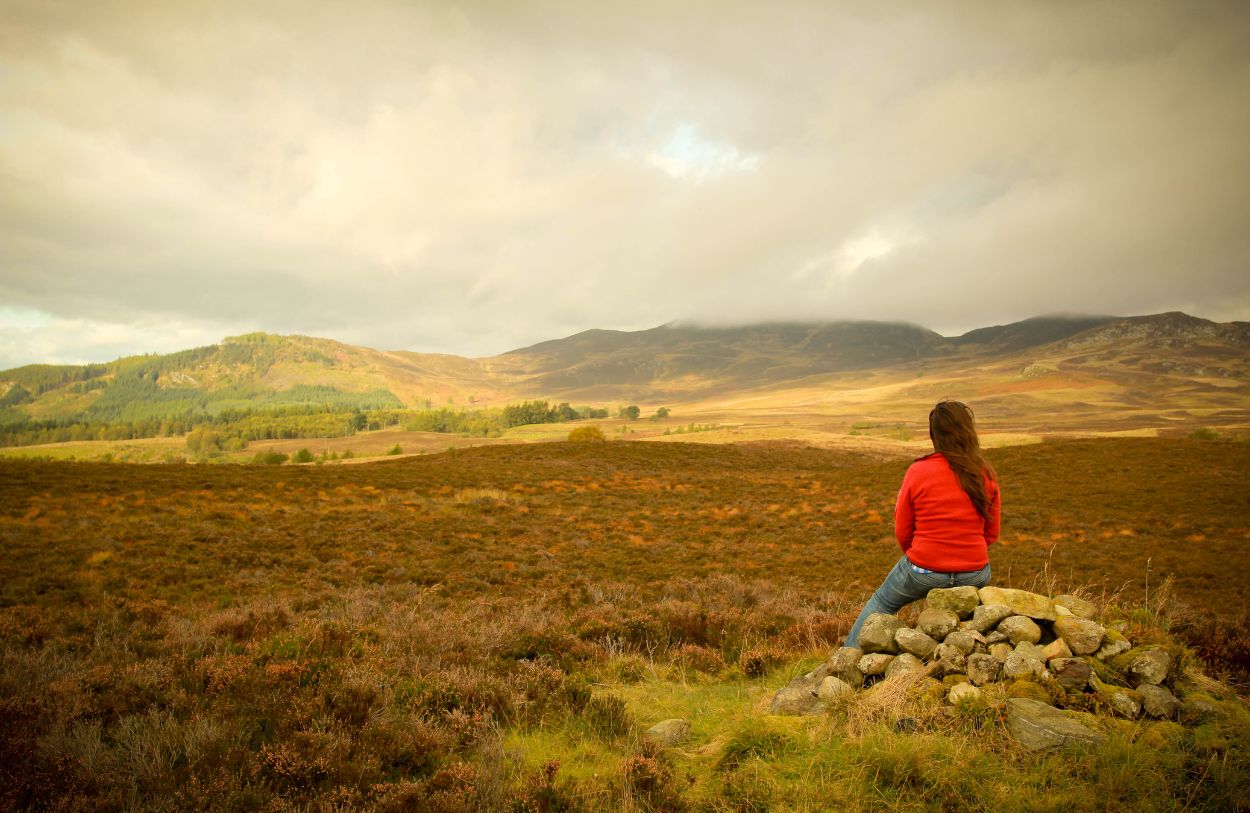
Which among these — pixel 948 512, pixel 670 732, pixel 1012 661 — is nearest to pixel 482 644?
pixel 670 732

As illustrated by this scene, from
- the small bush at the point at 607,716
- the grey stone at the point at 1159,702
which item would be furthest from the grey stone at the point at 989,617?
the small bush at the point at 607,716

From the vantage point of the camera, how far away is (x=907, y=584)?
17.7 feet

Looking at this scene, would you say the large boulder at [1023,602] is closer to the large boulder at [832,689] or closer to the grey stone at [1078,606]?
the grey stone at [1078,606]

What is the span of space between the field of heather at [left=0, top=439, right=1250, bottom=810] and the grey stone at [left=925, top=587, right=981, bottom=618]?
3.95ft

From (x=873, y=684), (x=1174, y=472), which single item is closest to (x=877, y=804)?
(x=873, y=684)

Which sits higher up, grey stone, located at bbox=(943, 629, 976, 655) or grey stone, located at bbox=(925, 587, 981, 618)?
grey stone, located at bbox=(925, 587, 981, 618)

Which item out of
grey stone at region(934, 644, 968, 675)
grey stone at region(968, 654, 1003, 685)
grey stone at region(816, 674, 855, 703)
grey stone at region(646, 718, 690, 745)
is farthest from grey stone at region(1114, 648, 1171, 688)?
grey stone at region(646, 718, 690, 745)

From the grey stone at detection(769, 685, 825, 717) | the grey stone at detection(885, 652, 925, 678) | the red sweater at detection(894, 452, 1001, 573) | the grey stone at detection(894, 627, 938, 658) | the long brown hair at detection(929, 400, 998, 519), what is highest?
the long brown hair at detection(929, 400, 998, 519)

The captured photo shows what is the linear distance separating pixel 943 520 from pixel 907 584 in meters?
0.80

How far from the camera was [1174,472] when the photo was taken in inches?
984

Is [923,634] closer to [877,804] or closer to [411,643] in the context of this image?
[877,804]

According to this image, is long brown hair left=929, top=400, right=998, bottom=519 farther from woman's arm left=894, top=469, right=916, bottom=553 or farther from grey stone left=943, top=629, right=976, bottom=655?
grey stone left=943, top=629, right=976, bottom=655

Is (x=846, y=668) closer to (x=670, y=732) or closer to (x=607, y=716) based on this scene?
(x=670, y=732)

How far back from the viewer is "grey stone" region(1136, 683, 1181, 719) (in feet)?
13.8
